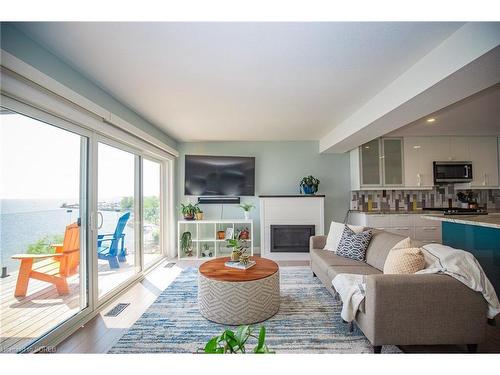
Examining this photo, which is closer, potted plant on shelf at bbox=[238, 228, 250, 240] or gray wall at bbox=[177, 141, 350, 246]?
potted plant on shelf at bbox=[238, 228, 250, 240]

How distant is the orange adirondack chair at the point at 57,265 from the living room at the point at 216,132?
12 mm

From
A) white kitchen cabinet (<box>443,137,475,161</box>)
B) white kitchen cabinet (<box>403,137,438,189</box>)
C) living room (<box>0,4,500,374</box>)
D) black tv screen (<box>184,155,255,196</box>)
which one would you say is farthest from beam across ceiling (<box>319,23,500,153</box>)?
white kitchen cabinet (<box>443,137,475,161</box>)

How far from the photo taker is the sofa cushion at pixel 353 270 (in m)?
2.29

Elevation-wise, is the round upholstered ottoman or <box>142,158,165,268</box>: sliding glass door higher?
<box>142,158,165,268</box>: sliding glass door

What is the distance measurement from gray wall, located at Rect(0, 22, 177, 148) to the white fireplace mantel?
9.15 feet

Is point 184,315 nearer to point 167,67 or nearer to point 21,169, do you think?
point 21,169

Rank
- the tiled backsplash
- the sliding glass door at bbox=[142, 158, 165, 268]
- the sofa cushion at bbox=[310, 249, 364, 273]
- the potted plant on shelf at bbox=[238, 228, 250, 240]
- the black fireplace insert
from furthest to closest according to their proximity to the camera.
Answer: the tiled backsplash
the potted plant on shelf at bbox=[238, 228, 250, 240]
the black fireplace insert
the sliding glass door at bbox=[142, 158, 165, 268]
the sofa cushion at bbox=[310, 249, 364, 273]

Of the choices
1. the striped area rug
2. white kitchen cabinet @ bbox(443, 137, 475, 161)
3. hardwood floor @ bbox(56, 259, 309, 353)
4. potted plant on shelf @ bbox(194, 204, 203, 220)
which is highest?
white kitchen cabinet @ bbox(443, 137, 475, 161)

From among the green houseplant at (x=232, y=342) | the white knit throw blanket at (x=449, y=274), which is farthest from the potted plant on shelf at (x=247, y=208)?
the green houseplant at (x=232, y=342)

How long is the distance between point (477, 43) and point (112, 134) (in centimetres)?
324

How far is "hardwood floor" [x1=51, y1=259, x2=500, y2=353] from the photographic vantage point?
1.74 metres

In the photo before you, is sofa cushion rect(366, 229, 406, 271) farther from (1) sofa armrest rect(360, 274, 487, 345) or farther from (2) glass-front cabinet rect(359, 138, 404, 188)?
(2) glass-front cabinet rect(359, 138, 404, 188)

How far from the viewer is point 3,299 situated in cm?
158

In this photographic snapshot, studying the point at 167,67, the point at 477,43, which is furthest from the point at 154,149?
the point at 477,43
